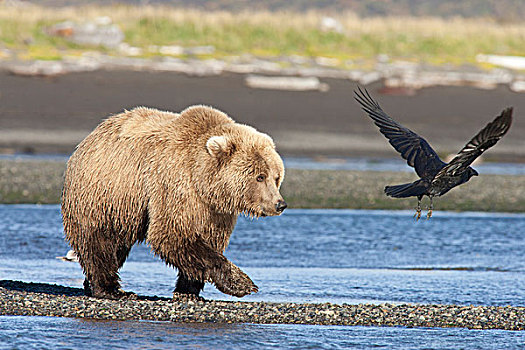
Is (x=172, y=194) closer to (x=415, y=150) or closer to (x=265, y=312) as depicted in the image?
(x=265, y=312)

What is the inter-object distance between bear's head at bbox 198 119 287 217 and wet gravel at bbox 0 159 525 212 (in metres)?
6.90

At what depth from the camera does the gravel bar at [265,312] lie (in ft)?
22.7

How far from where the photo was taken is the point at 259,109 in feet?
77.1

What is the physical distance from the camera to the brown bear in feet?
24.6

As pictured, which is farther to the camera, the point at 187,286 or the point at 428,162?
the point at 428,162

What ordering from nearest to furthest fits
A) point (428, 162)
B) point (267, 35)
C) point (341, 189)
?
point (428, 162), point (341, 189), point (267, 35)

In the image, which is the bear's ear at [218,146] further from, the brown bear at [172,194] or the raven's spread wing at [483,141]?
the raven's spread wing at [483,141]

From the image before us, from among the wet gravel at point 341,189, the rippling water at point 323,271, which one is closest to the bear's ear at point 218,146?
A: the rippling water at point 323,271

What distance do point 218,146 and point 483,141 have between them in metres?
2.03

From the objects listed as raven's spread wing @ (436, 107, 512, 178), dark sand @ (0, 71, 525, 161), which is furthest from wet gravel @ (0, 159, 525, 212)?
raven's spread wing @ (436, 107, 512, 178)

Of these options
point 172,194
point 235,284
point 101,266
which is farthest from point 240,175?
point 101,266

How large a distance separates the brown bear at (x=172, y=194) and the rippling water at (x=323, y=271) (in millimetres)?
600

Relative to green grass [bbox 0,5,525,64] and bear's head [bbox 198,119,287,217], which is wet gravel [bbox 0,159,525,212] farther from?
green grass [bbox 0,5,525,64]

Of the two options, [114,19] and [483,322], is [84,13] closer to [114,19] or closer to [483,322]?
[114,19]
